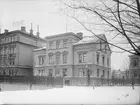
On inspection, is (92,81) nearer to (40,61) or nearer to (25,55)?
(40,61)

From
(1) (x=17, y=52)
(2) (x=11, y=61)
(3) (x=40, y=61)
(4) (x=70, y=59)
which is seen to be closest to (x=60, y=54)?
(4) (x=70, y=59)

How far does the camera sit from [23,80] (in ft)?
57.8

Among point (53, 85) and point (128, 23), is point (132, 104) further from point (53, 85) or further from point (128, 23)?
point (53, 85)

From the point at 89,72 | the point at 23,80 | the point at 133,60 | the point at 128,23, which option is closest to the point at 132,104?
the point at 128,23

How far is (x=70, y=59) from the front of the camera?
117 feet

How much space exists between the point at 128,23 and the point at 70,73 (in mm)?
30357

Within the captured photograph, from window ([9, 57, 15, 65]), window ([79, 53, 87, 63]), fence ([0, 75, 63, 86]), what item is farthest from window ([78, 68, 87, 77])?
window ([9, 57, 15, 65])

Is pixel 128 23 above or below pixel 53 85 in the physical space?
above

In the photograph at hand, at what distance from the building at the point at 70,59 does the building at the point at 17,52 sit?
13.5 feet

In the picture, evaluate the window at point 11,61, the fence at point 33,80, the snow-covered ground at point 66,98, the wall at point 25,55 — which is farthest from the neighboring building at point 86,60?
the snow-covered ground at point 66,98

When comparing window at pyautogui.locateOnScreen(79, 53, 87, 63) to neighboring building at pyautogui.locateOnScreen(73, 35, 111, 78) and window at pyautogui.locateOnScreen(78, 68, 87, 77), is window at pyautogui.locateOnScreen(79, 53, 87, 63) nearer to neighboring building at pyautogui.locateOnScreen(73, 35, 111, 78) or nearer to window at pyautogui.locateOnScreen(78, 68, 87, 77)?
neighboring building at pyautogui.locateOnScreen(73, 35, 111, 78)

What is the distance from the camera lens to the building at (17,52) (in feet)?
140

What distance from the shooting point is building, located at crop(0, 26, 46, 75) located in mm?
42750

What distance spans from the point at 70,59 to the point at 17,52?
15.2m
